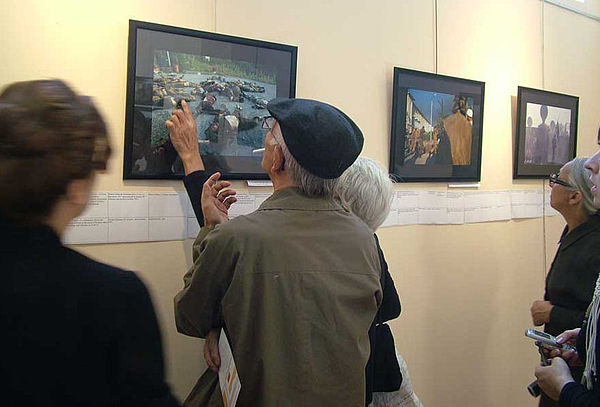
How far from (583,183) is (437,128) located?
73 cm

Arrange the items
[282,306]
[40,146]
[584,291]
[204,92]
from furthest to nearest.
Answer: [584,291], [204,92], [282,306], [40,146]

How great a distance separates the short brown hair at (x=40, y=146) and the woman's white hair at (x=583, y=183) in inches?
85.0

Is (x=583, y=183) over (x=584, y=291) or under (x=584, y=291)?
over

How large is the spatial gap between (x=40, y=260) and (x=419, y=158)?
2120mm

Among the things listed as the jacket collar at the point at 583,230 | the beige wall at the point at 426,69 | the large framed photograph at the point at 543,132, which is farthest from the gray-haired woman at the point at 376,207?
the large framed photograph at the point at 543,132

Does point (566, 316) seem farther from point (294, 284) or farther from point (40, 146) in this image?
point (40, 146)

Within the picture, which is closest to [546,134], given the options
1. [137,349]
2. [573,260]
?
[573,260]

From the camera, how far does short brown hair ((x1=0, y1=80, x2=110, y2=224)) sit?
30.3 inches

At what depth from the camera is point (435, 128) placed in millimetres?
2701

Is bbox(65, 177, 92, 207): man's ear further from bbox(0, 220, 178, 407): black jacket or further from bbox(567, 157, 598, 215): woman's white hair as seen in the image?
bbox(567, 157, 598, 215): woman's white hair

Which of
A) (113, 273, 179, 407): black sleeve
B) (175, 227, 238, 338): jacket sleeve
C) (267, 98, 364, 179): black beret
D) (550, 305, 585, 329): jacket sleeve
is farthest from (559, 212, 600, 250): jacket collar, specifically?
(113, 273, 179, 407): black sleeve

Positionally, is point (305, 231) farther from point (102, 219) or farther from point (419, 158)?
point (419, 158)

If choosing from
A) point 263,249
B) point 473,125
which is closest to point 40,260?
point 263,249

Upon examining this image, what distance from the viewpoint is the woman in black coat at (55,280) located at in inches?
30.6
